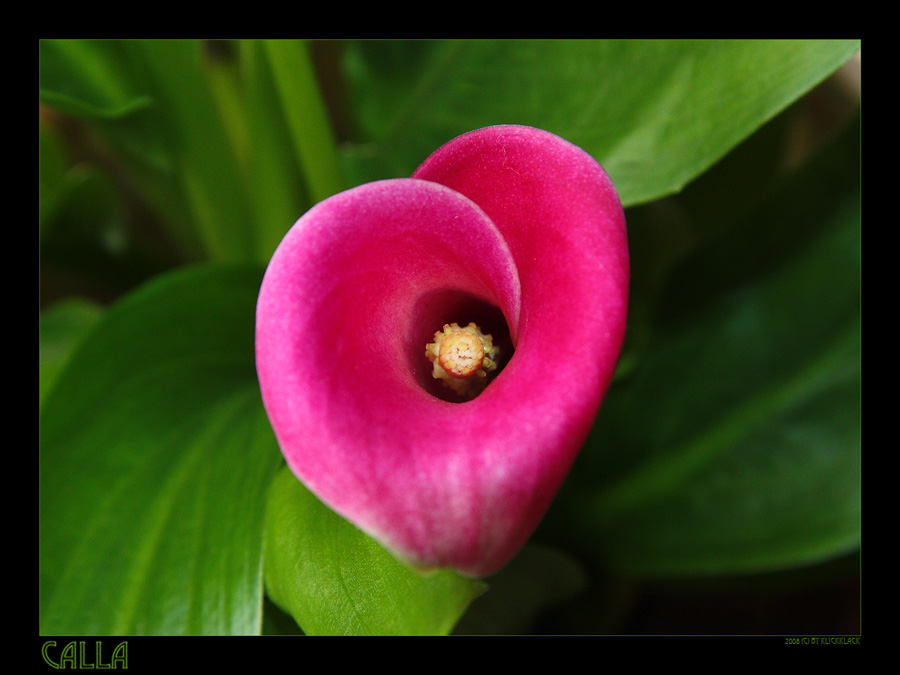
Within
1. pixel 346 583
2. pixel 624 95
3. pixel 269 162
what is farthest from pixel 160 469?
pixel 624 95

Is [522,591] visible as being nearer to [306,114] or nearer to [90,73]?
[306,114]

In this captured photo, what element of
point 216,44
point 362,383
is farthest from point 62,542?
point 216,44

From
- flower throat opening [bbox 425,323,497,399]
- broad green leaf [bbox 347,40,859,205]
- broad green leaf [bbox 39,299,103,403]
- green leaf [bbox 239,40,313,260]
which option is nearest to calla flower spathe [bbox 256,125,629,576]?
flower throat opening [bbox 425,323,497,399]

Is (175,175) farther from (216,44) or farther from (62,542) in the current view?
(62,542)

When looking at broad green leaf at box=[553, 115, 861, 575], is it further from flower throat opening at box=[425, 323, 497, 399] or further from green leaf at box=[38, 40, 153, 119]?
green leaf at box=[38, 40, 153, 119]

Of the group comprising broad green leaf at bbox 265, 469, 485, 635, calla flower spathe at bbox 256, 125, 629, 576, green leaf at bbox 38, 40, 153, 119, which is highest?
green leaf at bbox 38, 40, 153, 119

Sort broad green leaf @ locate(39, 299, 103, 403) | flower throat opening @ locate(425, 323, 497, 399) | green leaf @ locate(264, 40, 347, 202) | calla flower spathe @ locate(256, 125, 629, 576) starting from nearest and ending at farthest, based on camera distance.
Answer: calla flower spathe @ locate(256, 125, 629, 576) → flower throat opening @ locate(425, 323, 497, 399) → green leaf @ locate(264, 40, 347, 202) → broad green leaf @ locate(39, 299, 103, 403)

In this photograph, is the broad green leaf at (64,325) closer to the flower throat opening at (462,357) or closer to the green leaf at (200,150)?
the green leaf at (200,150)
